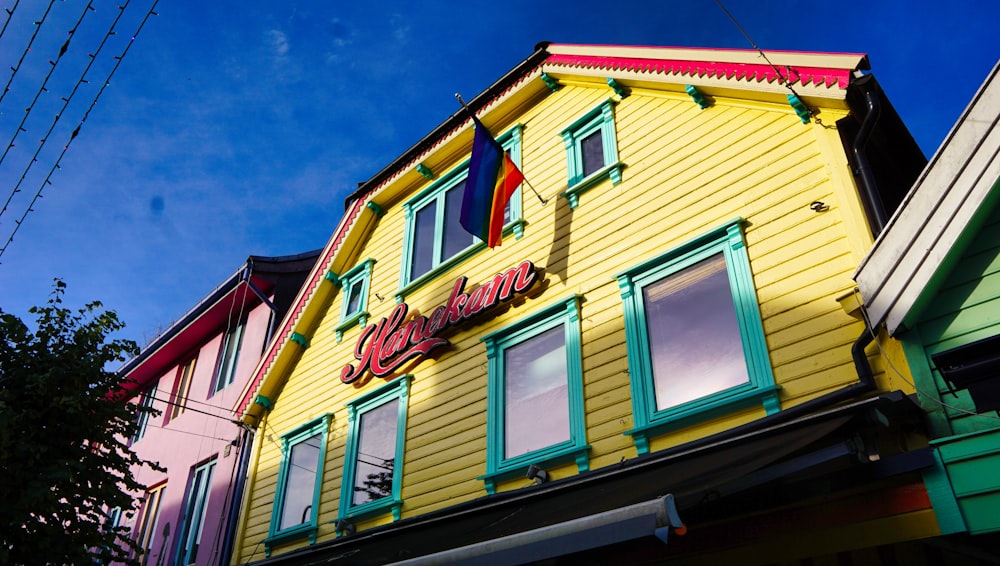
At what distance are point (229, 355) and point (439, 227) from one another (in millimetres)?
7465

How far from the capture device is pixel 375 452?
36.6 feet

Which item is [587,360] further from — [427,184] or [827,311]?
[427,184]

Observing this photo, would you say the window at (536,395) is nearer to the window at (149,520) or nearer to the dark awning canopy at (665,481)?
the dark awning canopy at (665,481)

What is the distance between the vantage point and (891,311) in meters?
5.96

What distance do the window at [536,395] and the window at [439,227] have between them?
2155 mm

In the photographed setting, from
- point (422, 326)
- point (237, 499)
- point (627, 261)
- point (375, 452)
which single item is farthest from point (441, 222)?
point (237, 499)

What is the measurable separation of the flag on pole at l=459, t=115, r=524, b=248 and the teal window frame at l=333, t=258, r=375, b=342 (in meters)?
3.46

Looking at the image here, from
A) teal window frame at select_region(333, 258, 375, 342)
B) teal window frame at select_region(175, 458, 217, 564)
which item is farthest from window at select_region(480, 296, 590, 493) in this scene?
teal window frame at select_region(175, 458, 217, 564)

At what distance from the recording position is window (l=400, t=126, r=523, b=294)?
11812 mm

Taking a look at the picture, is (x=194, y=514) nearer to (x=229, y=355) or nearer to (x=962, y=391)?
(x=229, y=355)

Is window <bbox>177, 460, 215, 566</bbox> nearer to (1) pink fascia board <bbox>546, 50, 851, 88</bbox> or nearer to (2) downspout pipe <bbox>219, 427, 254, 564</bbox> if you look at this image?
A: (2) downspout pipe <bbox>219, 427, 254, 564</bbox>

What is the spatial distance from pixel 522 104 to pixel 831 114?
19.0ft

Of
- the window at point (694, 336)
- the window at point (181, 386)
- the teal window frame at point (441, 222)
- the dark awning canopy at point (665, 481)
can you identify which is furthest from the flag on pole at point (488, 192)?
the window at point (181, 386)

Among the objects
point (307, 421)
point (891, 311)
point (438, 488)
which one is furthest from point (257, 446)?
point (891, 311)
